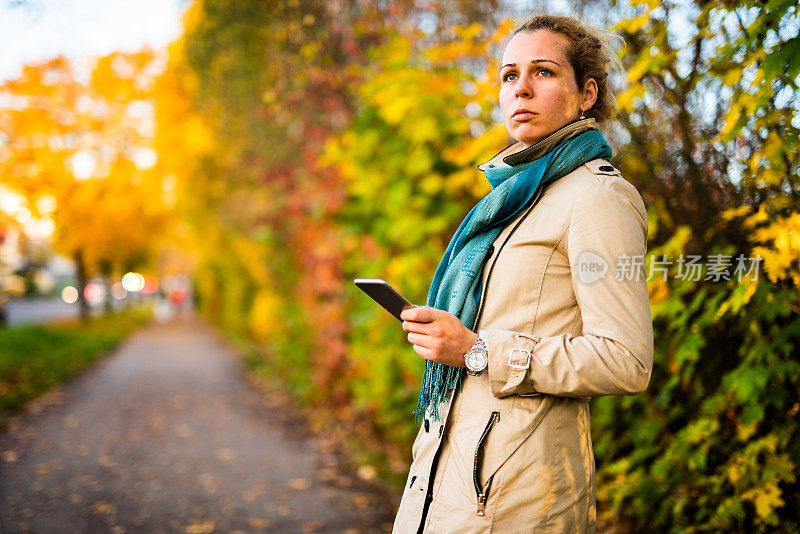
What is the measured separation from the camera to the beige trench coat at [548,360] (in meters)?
1.42

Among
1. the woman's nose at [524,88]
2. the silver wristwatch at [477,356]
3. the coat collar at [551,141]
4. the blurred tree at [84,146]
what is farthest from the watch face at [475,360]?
the blurred tree at [84,146]

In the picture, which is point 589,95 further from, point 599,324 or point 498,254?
point 599,324

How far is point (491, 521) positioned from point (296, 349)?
8.79 meters

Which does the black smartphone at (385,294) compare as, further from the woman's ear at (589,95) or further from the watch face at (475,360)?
the woman's ear at (589,95)

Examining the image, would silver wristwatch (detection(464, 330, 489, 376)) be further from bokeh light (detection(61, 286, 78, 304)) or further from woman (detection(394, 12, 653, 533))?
bokeh light (detection(61, 286, 78, 304))

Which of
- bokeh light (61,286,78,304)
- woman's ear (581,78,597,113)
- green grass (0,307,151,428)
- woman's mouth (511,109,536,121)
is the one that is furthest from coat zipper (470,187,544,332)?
bokeh light (61,286,78,304)

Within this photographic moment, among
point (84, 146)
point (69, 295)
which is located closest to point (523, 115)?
point (84, 146)

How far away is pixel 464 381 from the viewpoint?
5.55ft

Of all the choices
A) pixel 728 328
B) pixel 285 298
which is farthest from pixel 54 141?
pixel 728 328

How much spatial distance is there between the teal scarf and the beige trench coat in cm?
3

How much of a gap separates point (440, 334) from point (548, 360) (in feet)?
0.91

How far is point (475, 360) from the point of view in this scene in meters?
1.56

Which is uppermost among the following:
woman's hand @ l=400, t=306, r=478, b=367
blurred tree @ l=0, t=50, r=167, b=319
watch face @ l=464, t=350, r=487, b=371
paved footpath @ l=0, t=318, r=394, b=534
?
blurred tree @ l=0, t=50, r=167, b=319

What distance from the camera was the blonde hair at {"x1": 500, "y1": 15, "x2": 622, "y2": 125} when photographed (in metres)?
1.68
